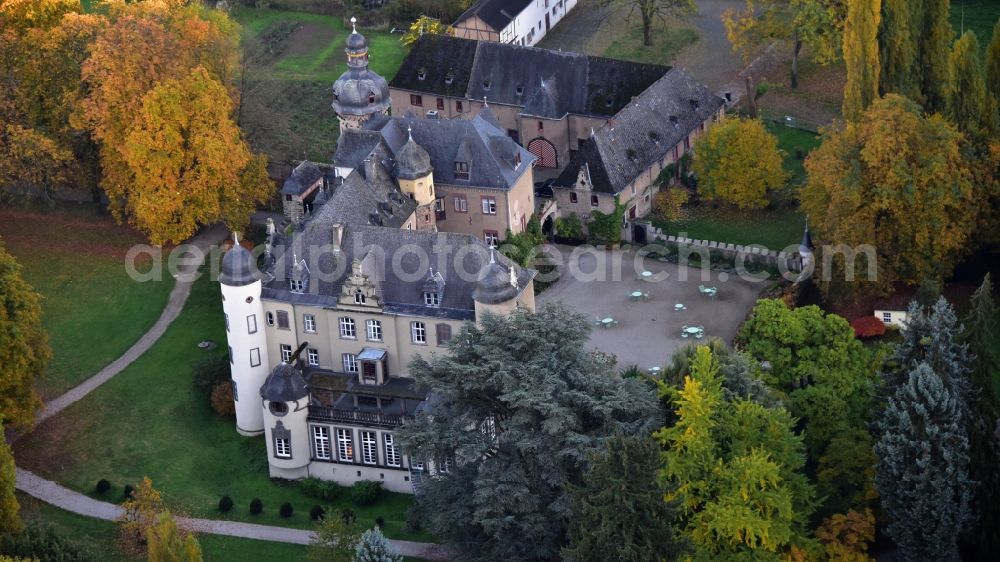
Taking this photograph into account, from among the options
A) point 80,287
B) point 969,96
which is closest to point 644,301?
point 969,96

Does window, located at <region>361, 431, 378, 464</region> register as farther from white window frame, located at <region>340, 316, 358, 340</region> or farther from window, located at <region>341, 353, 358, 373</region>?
white window frame, located at <region>340, 316, 358, 340</region>

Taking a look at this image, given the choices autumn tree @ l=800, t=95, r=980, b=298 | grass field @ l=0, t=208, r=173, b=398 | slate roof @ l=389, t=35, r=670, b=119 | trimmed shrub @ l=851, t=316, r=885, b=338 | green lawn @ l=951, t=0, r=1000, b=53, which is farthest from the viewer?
green lawn @ l=951, t=0, r=1000, b=53

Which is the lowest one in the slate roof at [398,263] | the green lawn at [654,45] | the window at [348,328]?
the window at [348,328]

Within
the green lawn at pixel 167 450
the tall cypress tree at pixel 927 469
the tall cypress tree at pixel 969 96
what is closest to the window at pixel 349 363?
the green lawn at pixel 167 450

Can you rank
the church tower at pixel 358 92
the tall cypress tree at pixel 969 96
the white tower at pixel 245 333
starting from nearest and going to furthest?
the white tower at pixel 245 333, the tall cypress tree at pixel 969 96, the church tower at pixel 358 92

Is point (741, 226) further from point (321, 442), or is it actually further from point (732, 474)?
point (732, 474)

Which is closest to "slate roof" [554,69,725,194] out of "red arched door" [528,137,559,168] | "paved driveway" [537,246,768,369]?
"paved driveway" [537,246,768,369]

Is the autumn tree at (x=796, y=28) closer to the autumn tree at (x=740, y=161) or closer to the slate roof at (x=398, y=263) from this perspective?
the autumn tree at (x=740, y=161)
